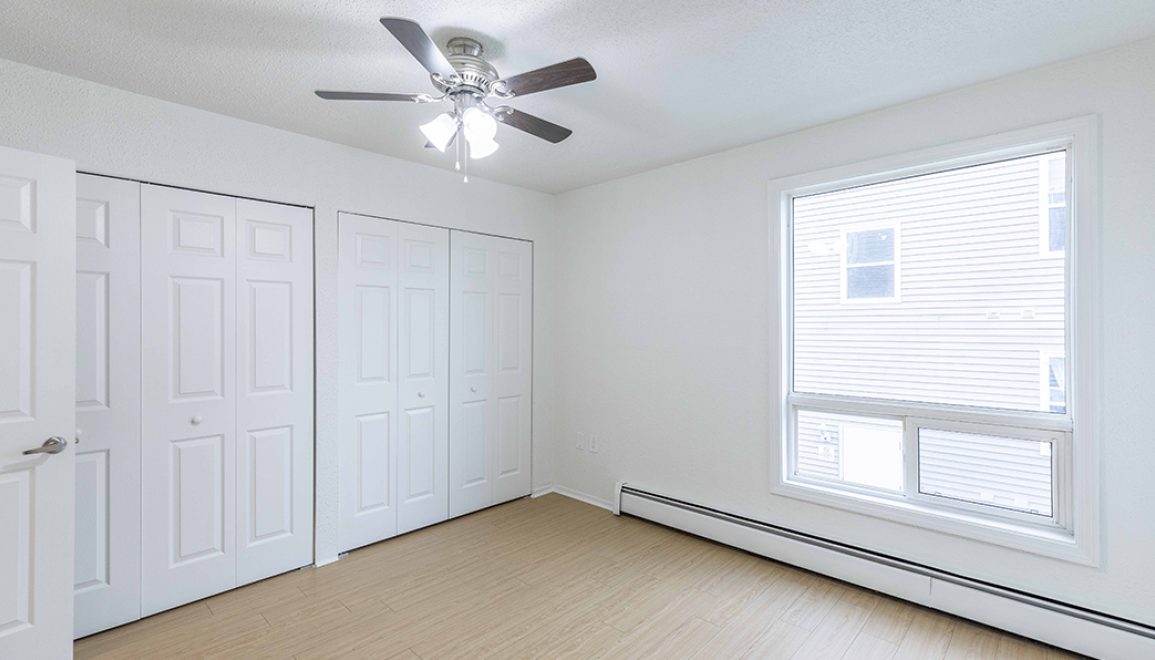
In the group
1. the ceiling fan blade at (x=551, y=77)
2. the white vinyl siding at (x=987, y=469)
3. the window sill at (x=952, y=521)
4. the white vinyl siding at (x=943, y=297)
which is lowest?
the window sill at (x=952, y=521)

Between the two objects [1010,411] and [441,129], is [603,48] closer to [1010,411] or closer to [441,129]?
[441,129]

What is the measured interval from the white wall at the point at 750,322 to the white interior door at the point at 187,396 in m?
2.42

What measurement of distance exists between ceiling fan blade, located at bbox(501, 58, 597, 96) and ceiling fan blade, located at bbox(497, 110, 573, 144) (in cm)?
17

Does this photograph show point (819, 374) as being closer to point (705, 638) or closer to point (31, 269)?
point (705, 638)

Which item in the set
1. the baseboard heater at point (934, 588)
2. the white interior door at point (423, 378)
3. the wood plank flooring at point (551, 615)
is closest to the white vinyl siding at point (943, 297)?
the baseboard heater at point (934, 588)

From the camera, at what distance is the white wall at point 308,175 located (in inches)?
90.6

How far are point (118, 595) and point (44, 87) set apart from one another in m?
2.32

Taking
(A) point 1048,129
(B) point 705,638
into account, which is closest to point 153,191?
(B) point 705,638

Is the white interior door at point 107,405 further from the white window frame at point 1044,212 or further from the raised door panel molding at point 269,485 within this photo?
the white window frame at point 1044,212

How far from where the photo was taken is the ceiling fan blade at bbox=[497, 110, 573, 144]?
2090 millimetres

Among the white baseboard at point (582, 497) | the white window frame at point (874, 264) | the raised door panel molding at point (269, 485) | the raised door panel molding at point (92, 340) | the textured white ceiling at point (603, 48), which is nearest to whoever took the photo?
the textured white ceiling at point (603, 48)

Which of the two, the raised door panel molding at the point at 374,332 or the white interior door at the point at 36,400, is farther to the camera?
the raised door panel molding at the point at 374,332

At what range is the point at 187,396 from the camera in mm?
2631

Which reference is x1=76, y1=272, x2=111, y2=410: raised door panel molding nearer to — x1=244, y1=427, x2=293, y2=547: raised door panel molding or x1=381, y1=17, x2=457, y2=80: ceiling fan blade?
x1=244, y1=427, x2=293, y2=547: raised door panel molding
